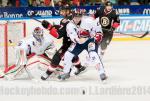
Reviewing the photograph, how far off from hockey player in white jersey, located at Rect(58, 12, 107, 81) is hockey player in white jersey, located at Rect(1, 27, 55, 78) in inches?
19.7

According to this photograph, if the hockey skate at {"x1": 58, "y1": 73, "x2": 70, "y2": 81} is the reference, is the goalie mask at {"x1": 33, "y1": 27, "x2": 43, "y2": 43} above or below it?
above

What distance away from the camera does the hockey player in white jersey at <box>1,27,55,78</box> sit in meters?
8.16

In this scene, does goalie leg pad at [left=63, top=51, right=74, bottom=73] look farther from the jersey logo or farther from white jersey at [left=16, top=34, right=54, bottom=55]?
the jersey logo

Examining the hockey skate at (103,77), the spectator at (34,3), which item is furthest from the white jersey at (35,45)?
the spectator at (34,3)

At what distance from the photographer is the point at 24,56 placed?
8141 millimetres

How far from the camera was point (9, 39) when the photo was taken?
9328 millimetres

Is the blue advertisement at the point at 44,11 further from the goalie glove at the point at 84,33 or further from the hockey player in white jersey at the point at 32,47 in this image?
the goalie glove at the point at 84,33

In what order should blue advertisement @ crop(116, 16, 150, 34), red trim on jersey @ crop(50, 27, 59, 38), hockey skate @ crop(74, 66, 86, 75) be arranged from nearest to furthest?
red trim on jersey @ crop(50, 27, 59, 38)
hockey skate @ crop(74, 66, 86, 75)
blue advertisement @ crop(116, 16, 150, 34)

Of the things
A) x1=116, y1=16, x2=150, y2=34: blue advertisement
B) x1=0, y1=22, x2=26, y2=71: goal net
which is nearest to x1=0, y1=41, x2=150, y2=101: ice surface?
x1=0, y1=22, x2=26, y2=71: goal net

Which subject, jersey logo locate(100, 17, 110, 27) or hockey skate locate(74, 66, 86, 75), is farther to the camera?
Answer: jersey logo locate(100, 17, 110, 27)

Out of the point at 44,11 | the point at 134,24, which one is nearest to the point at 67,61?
the point at 134,24

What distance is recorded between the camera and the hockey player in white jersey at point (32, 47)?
8.16 m

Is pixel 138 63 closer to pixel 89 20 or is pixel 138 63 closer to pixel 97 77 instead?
pixel 97 77

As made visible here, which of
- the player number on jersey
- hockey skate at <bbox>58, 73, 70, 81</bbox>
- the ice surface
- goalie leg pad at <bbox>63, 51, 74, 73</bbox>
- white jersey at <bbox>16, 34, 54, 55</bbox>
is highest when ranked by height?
the player number on jersey
